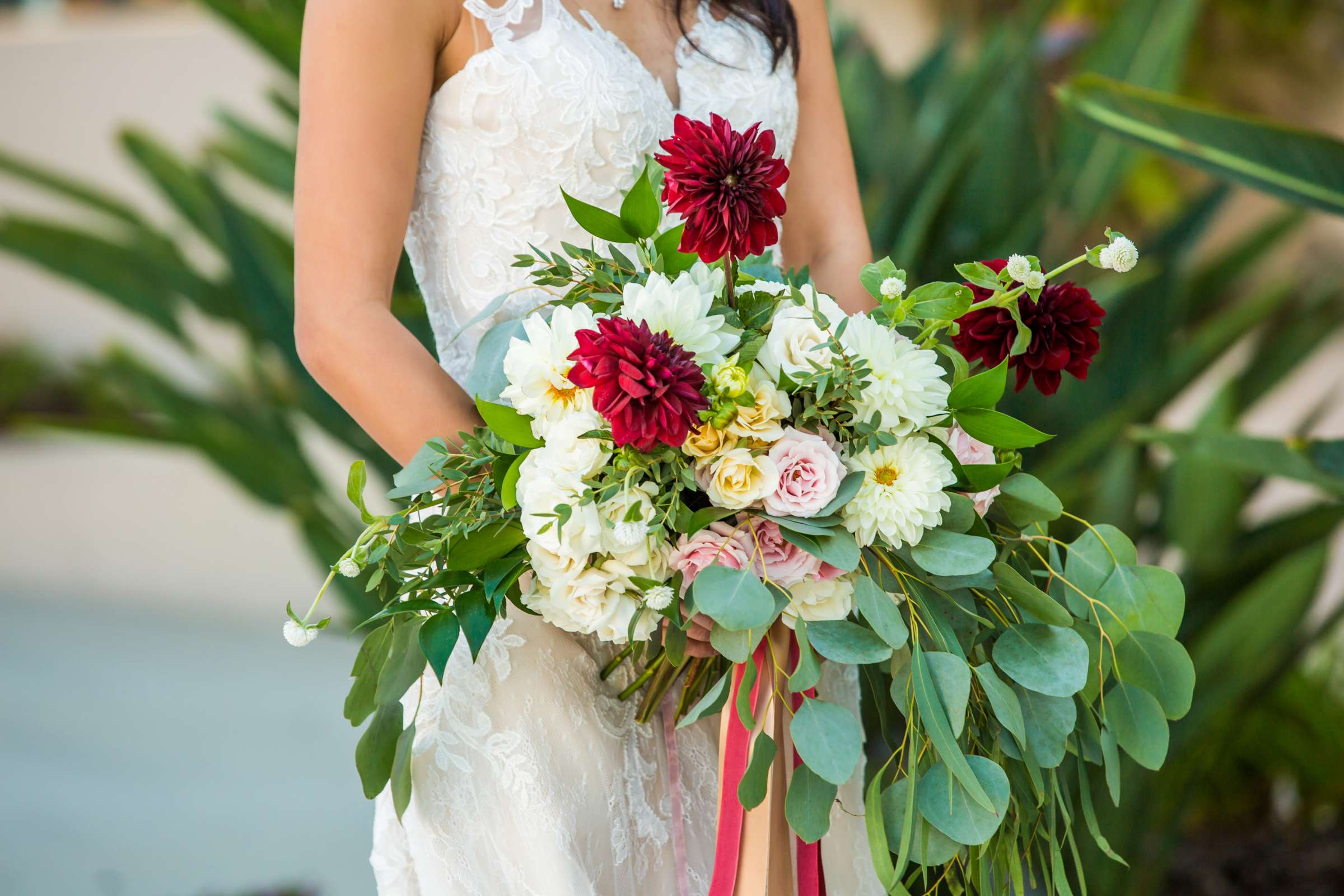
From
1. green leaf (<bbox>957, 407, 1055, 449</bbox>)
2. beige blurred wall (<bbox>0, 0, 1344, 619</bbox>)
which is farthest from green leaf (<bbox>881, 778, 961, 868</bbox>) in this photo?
beige blurred wall (<bbox>0, 0, 1344, 619</bbox>)

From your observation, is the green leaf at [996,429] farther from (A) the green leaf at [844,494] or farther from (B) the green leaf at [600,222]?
(B) the green leaf at [600,222]

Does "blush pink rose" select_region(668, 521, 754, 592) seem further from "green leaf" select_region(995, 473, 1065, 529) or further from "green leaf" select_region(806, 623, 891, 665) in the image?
"green leaf" select_region(995, 473, 1065, 529)

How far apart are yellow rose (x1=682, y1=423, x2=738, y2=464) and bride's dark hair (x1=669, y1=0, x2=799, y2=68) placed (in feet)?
1.76

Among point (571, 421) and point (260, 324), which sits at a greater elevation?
point (571, 421)

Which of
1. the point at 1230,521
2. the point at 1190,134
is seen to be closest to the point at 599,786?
the point at 1190,134

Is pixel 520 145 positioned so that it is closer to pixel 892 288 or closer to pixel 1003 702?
pixel 892 288

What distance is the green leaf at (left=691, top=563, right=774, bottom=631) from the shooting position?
0.74m

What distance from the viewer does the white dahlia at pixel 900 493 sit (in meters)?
0.77

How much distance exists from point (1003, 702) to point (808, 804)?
15cm

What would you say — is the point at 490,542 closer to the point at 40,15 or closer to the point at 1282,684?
the point at 1282,684

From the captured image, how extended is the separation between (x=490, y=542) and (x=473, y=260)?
13.4 inches

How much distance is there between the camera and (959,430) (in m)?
0.86

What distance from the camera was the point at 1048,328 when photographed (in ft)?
2.76

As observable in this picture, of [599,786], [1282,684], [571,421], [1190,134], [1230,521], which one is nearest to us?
[571,421]
